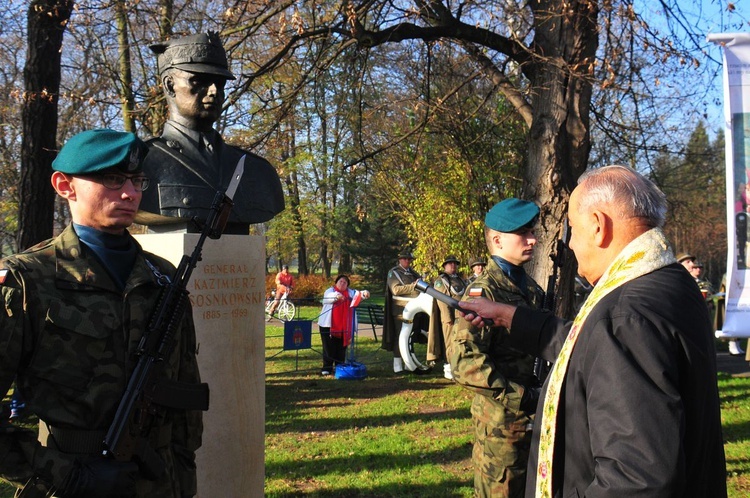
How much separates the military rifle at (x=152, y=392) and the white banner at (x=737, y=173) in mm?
3098

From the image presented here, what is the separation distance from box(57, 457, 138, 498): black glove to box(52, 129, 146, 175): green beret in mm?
1034

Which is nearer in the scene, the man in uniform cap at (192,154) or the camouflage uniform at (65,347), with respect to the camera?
the camouflage uniform at (65,347)

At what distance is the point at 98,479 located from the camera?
214 cm

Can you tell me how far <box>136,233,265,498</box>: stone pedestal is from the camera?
3.91 meters

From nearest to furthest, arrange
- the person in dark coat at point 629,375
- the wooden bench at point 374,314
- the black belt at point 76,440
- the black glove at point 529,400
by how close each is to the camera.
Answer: the person in dark coat at point 629,375
the black belt at point 76,440
the black glove at point 529,400
the wooden bench at point 374,314

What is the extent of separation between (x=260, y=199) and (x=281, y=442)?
→ 354 cm

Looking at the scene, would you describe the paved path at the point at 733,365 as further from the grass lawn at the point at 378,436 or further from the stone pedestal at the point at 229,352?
the stone pedestal at the point at 229,352

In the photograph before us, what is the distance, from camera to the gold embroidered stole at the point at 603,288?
6.27 feet

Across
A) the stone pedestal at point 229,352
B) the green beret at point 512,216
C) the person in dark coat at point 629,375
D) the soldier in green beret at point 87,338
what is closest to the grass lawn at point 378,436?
the stone pedestal at point 229,352

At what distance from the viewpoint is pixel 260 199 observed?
4531 mm

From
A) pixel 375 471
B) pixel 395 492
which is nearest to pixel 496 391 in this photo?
pixel 395 492

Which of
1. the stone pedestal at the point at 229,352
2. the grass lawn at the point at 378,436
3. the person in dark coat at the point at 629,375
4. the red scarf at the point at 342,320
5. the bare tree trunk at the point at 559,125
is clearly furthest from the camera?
the red scarf at the point at 342,320

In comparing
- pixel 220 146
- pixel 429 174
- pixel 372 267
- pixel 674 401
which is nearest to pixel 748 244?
pixel 674 401

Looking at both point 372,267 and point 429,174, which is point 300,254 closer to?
point 372,267
